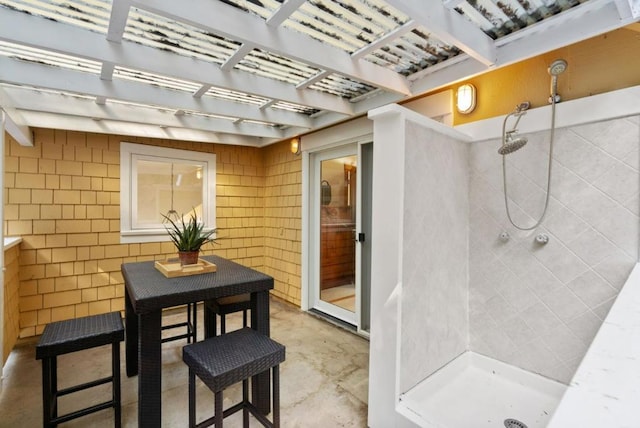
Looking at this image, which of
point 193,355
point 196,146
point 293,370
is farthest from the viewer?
point 196,146

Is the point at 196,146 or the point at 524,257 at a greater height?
the point at 196,146

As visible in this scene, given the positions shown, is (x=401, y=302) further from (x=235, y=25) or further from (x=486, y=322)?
(x=235, y=25)

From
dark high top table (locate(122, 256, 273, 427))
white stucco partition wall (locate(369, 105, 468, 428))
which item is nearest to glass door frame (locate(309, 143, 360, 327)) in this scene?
dark high top table (locate(122, 256, 273, 427))

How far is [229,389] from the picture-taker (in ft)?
7.73

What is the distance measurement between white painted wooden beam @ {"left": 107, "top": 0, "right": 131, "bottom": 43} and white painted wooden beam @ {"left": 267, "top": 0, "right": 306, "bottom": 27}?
675 mm

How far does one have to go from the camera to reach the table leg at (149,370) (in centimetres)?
158

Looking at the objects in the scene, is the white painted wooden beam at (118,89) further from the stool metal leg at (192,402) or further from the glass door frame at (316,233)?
the stool metal leg at (192,402)

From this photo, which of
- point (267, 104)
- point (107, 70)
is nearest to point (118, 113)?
point (107, 70)

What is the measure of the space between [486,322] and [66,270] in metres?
4.29

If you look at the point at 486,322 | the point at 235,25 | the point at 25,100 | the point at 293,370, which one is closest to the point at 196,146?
the point at 25,100

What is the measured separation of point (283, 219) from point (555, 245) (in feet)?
10.6

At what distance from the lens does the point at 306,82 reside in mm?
2469

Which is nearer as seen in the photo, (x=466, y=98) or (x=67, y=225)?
(x=466, y=98)

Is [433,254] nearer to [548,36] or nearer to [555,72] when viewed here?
[555,72]
